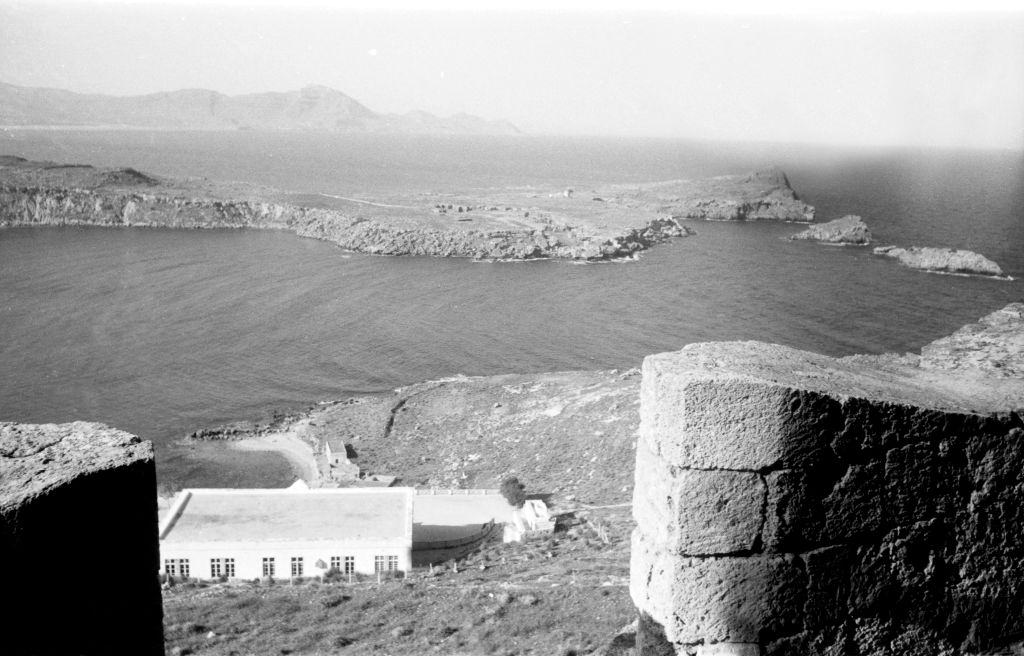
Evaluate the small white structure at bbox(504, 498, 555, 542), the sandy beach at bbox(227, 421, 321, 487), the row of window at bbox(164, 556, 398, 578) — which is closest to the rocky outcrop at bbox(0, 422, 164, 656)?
the row of window at bbox(164, 556, 398, 578)

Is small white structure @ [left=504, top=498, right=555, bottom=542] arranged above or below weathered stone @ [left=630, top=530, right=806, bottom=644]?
below

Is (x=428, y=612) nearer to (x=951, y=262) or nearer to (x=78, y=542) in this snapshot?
(x=78, y=542)

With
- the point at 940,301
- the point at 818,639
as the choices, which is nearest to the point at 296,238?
the point at 940,301

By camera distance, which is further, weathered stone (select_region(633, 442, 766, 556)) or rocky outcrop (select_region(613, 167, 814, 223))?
rocky outcrop (select_region(613, 167, 814, 223))

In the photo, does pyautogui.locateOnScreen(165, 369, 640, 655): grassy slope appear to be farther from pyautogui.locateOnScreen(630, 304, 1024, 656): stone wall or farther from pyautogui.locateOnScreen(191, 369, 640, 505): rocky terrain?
pyautogui.locateOnScreen(630, 304, 1024, 656): stone wall

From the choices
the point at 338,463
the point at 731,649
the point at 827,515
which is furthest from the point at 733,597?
the point at 338,463

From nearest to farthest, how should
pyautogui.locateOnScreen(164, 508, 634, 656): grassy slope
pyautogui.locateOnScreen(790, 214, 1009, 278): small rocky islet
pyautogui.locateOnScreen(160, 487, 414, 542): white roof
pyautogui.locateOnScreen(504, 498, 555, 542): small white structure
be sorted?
1. pyautogui.locateOnScreen(164, 508, 634, 656): grassy slope
2. pyautogui.locateOnScreen(160, 487, 414, 542): white roof
3. pyautogui.locateOnScreen(504, 498, 555, 542): small white structure
4. pyautogui.locateOnScreen(790, 214, 1009, 278): small rocky islet

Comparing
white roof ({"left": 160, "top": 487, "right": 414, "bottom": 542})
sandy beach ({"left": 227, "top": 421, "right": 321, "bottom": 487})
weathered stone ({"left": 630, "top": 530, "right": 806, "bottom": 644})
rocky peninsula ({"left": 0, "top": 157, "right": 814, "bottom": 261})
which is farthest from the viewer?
rocky peninsula ({"left": 0, "top": 157, "right": 814, "bottom": 261})
